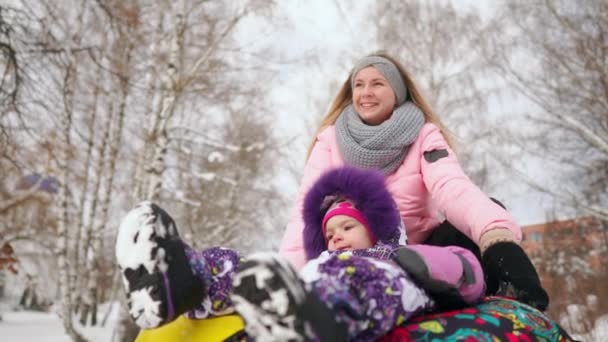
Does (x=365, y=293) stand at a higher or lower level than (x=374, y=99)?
lower

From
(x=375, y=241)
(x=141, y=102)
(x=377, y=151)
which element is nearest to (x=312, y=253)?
(x=375, y=241)

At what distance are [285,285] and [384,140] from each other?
128 cm

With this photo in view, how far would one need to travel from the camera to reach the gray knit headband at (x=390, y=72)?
2250mm

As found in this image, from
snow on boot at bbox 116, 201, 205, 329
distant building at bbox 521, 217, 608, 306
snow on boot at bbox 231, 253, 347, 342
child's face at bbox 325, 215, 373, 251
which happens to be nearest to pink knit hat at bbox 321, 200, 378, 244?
child's face at bbox 325, 215, 373, 251

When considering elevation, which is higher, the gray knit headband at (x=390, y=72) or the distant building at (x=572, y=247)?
the gray knit headband at (x=390, y=72)

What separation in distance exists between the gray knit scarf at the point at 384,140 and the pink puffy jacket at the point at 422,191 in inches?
1.7

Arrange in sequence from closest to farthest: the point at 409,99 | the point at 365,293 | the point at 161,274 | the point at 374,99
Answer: the point at 365,293 < the point at 161,274 < the point at 374,99 < the point at 409,99

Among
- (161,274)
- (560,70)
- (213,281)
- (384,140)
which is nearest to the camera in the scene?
(161,274)

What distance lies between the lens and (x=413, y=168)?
2055 mm

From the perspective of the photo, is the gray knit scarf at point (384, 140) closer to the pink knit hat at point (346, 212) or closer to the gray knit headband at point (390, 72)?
the gray knit headband at point (390, 72)

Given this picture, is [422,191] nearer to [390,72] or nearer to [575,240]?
[390,72]

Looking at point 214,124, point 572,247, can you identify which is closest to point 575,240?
point 572,247

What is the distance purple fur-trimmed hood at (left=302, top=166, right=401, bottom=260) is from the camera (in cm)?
164

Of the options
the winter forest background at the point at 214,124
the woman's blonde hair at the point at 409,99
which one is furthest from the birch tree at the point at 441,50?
the woman's blonde hair at the point at 409,99
